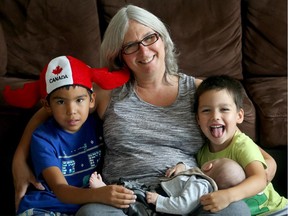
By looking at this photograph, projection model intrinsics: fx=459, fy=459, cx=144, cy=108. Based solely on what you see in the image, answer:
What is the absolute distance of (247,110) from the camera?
7.00 ft

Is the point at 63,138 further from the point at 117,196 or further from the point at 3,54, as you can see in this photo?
the point at 3,54

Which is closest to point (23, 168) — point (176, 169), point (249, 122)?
point (176, 169)

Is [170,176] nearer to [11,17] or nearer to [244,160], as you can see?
[244,160]

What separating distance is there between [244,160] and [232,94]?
0.25 m

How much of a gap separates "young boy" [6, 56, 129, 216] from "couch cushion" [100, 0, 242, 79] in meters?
0.74

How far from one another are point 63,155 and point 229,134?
635 mm

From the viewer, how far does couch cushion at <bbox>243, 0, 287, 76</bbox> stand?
246cm

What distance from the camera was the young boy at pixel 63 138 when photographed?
166 cm

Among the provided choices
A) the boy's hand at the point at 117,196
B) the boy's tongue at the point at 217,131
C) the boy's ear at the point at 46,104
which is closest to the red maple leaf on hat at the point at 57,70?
the boy's ear at the point at 46,104

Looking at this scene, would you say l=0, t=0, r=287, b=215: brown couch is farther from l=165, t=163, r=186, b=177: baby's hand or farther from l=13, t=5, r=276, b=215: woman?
l=165, t=163, r=186, b=177: baby's hand

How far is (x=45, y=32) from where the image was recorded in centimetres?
242

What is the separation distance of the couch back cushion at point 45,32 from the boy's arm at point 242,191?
1141mm

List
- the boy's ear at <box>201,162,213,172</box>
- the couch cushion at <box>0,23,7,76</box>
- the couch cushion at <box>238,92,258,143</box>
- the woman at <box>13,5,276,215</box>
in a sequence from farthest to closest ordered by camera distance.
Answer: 1. the couch cushion at <box>0,23,7,76</box>
2. the couch cushion at <box>238,92,258,143</box>
3. the woman at <box>13,5,276,215</box>
4. the boy's ear at <box>201,162,213,172</box>

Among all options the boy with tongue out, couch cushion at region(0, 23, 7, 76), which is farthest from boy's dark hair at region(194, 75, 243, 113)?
couch cushion at region(0, 23, 7, 76)
